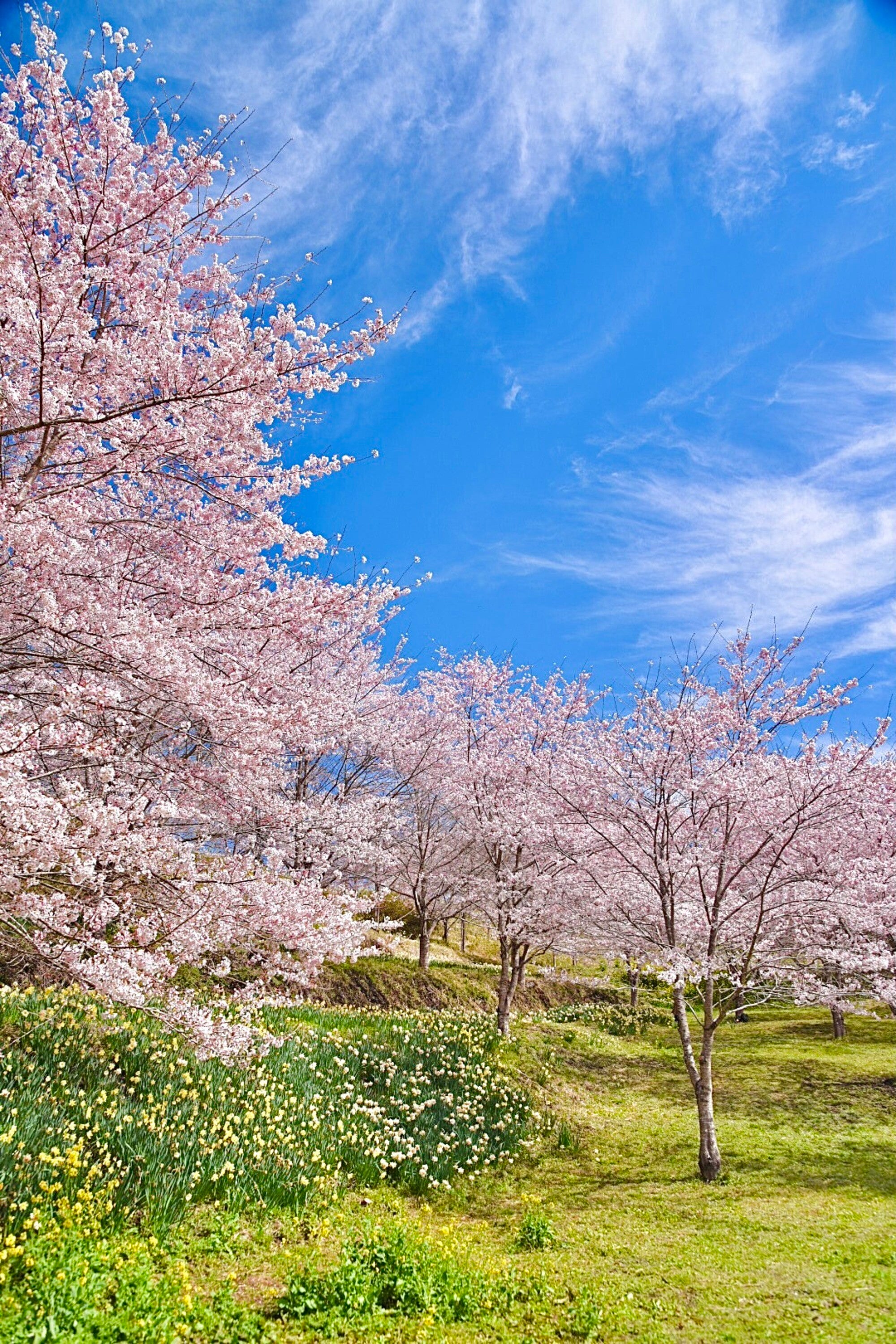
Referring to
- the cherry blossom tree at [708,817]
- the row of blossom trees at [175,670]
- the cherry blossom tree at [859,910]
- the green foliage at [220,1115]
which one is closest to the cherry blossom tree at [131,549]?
the row of blossom trees at [175,670]

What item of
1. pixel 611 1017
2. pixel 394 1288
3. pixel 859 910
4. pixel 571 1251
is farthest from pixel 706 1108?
pixel 611 1017

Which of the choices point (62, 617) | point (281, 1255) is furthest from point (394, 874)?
point (62, 617)

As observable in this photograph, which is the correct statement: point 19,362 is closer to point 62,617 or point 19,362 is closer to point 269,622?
point 62,617

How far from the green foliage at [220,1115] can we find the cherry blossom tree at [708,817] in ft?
9.94

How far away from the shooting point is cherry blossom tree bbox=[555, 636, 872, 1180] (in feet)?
29.3

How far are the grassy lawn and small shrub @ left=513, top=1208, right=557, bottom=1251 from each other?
8 centimetres

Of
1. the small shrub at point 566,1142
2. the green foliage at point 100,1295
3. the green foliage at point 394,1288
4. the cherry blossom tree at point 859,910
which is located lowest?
the small shrub at point 566,1142

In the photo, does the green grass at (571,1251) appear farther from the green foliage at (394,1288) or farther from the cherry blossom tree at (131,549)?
the cherry blossom tree at (131,549)

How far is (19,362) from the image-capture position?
15.8 feet

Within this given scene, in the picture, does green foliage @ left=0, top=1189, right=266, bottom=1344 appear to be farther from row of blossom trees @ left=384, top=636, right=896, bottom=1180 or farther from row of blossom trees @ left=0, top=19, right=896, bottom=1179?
row of blossom trees @ left=384, top=636, right=896, bottom=1180

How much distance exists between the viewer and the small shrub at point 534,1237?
20.3 ft

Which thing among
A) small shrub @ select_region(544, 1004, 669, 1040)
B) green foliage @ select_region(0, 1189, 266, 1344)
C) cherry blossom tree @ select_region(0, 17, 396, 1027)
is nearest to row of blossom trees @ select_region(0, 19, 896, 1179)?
cherry blossom tree @ select_region(0, 17, 396, 1027)

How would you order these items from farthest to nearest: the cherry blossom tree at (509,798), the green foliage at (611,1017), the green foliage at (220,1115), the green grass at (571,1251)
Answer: the green foliage at (611,1017) → the cherry blossom tree at (509,798) → the green foliage at (220,1115) → the green grass at (571,1251)

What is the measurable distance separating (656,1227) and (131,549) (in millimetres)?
8193
